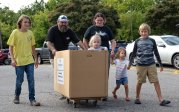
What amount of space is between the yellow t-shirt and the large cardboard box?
0.82 meters

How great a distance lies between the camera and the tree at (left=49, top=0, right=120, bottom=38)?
176 feet

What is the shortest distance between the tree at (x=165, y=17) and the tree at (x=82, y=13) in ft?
15.2

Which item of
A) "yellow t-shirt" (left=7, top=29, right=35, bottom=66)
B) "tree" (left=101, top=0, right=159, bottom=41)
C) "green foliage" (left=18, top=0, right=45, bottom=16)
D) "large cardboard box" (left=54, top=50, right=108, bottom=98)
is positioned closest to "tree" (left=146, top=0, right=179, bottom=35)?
"tree" (left=101, top=0, right=159, bottom=41)

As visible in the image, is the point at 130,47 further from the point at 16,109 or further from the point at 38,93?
the point at 16,109

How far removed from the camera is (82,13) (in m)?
55.2

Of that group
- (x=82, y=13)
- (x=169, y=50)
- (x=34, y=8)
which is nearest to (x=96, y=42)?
(x=169, y=50)

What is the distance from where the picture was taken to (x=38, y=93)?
10766 mm

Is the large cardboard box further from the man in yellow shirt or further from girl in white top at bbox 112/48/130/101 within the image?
girl in white top at bbox 112/48/130/101

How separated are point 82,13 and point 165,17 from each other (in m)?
10.2

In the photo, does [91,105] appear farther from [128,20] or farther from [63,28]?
[128,20]

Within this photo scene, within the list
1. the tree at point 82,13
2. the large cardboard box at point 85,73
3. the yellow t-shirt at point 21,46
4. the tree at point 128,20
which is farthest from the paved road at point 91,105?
the tree at point 128,20

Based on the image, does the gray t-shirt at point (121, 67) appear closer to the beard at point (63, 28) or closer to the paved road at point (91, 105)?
the paved road at point (91, 105)

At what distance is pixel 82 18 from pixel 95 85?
46.1 meters

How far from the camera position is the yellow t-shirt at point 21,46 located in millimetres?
8781
